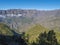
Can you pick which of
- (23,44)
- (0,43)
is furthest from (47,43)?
(23,44)

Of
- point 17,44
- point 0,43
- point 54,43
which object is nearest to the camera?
point 54,43

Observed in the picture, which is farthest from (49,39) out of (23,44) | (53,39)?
(23,44)

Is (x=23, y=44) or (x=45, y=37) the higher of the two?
(x=45, y=37)

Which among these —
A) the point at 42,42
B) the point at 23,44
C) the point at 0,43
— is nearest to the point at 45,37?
the point at 42,42

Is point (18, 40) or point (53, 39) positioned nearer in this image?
point (53, 39)

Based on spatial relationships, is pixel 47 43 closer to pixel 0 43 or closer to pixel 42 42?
pixel 42 42

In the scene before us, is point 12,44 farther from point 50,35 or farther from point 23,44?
point 50,35

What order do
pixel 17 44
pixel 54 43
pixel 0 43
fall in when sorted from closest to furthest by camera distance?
pixel 54 43, pixel 0 43, pixel 17 44

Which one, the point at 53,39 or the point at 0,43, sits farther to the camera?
the point at 0,43

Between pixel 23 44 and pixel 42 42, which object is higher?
pixel 42 42
